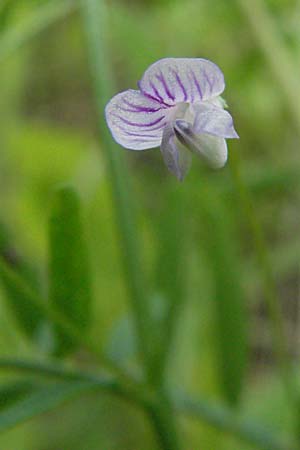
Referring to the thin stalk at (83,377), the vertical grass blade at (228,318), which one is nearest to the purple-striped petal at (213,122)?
the thin stalk at (83,377)

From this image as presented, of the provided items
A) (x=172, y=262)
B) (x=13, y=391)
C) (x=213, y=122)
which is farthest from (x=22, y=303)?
(x=213, y=122)

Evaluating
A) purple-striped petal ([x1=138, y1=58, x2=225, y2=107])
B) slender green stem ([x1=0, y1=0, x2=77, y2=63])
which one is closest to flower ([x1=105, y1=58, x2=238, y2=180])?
purple-striped petal ([x1=138, y1=58, x2=225, y2=107])

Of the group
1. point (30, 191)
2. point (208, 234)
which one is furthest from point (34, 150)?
point (208, 234)

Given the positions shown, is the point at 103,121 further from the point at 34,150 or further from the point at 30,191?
the point at 34,150

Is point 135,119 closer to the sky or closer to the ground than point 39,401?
closer to the sky

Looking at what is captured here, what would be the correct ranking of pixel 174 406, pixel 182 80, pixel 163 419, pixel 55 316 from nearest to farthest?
pixel 182 80, pixel 55 316, pixel 163 419, pixel 174 406

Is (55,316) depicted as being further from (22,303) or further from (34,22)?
(34,22)
